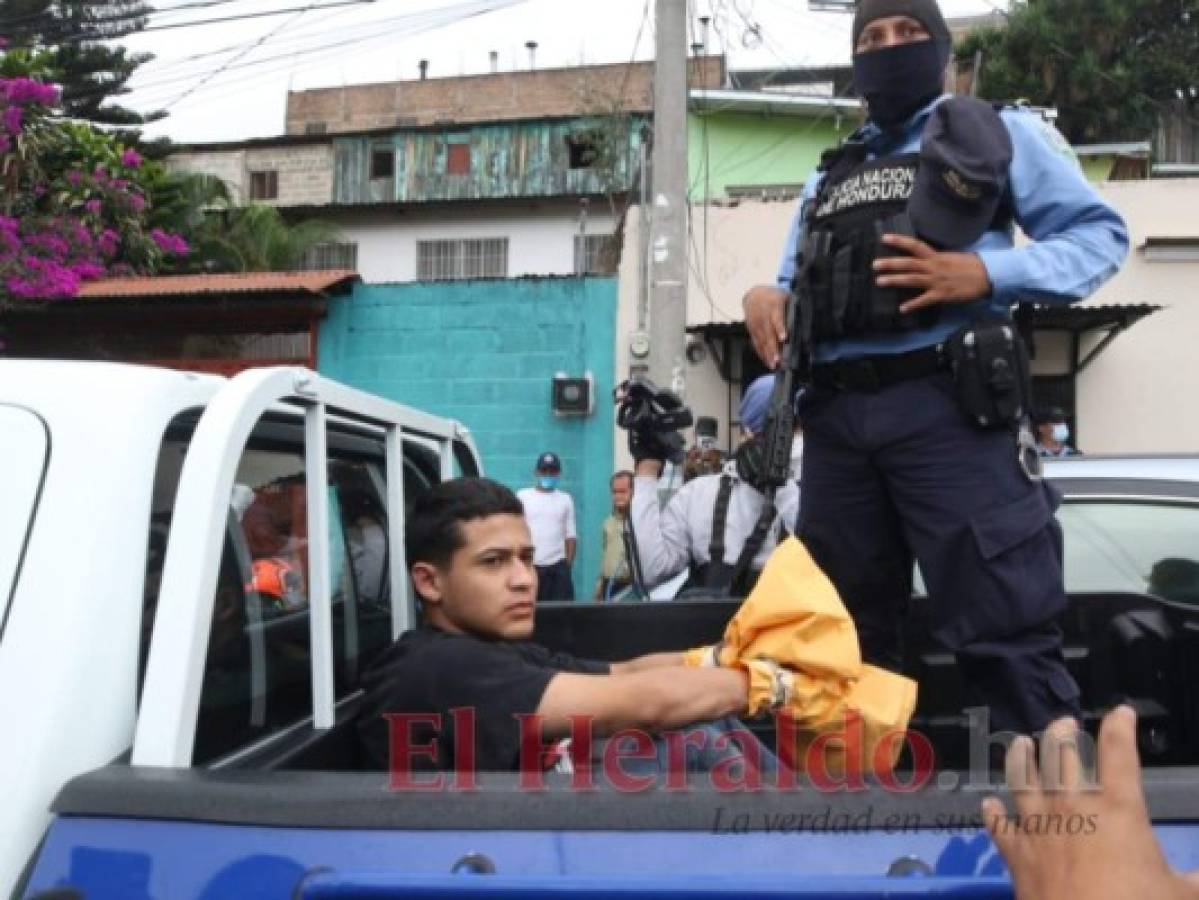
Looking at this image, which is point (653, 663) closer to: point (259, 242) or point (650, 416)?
point (650, 416)

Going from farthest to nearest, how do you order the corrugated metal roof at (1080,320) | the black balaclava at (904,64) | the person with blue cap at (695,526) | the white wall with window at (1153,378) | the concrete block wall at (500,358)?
the concrete block wall at (500,358), the white wall with window at (1153,378), the corrugated metal roof at (1080,320), the person with blue cap at (695,526), the black balaclava at (904,64)

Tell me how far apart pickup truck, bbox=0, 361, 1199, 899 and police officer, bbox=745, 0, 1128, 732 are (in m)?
0.28

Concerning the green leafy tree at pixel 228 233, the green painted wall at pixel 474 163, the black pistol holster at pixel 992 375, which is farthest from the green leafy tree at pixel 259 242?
the black pistol holster at pixel 992 375

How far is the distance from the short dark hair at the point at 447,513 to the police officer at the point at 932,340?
0.62 meters

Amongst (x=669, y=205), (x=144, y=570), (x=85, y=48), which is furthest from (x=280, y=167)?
(x=144, y=570)

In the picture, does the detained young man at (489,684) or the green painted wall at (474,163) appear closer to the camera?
the detained young man at (489,684)

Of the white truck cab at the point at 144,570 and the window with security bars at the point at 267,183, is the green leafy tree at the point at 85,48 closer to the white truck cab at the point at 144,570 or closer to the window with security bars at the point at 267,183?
the window with security bars at the point at 267,183

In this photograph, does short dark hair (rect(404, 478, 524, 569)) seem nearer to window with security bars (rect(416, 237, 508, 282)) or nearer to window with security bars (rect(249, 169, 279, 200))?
window with security bars (rect(416, 237, 508, 282))

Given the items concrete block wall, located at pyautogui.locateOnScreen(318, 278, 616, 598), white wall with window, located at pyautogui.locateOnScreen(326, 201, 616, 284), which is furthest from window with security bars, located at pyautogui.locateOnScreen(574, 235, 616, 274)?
concrete block wall, located at pyautogui.locateOnScreen(318, 278, 616, 598)

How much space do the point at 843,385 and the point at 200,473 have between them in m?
1.23

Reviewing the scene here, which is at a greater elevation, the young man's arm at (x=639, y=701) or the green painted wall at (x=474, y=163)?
the green painted wall at (x=474, y=163)

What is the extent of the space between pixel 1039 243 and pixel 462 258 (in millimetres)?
19315

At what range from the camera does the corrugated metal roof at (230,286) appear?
1163 cm

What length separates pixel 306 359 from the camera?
A: 475 inches
